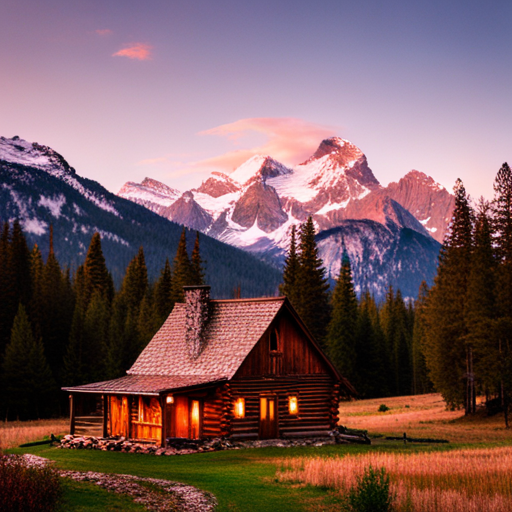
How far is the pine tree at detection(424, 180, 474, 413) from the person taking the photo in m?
54.3

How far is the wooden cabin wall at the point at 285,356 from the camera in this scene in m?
36.8

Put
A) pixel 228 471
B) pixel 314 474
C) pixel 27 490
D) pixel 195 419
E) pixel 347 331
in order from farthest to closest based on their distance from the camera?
pixel 347 331, pixel 195 419, pixel 228 471, pixel 314 474, pixel 27 490

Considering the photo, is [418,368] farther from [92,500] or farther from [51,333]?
[92,500]

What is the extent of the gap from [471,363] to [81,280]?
5848 cm

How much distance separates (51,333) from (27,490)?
60.8m

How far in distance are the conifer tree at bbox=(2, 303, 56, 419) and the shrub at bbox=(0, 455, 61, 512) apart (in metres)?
49.0

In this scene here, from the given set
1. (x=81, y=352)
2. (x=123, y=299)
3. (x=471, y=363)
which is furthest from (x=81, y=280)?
(x=471, y=363)

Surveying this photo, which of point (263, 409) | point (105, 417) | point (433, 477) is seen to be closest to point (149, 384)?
point (105, 417)

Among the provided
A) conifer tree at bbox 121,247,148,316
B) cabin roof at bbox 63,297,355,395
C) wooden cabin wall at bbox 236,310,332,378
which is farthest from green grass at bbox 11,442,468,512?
conifer tree at bbox 121,247,148,316

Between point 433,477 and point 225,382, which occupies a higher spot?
point 225,382

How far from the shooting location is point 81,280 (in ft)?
307

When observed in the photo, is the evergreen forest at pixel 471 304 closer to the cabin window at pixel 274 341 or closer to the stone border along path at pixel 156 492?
the cabin window at pixel 274 341

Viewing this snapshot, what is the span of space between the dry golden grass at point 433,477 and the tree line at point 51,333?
43.0 m

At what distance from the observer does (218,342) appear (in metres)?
38.2
